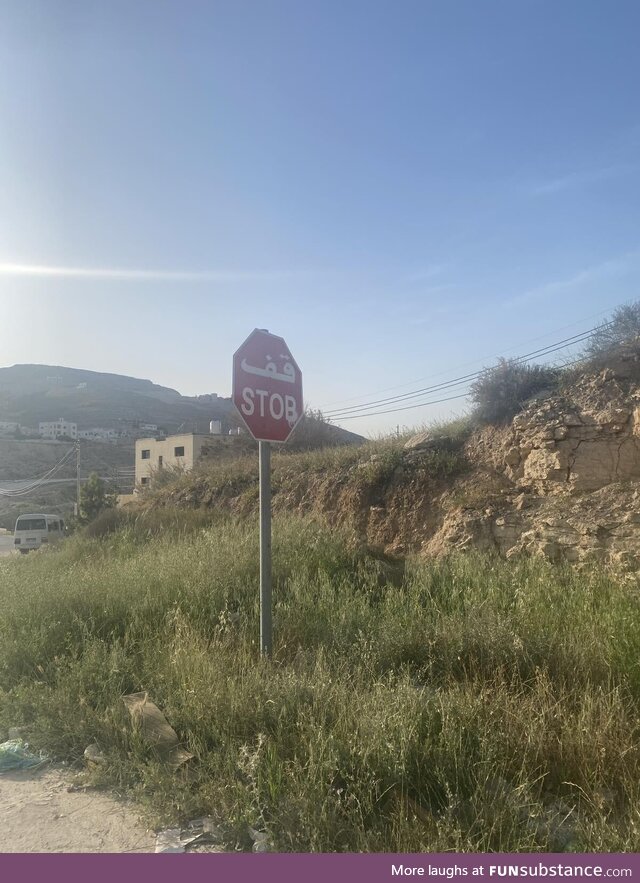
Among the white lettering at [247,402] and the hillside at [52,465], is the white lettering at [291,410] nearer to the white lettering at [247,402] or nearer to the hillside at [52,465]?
the white lettering at [247,402]

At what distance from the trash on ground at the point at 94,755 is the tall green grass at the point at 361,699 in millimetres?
50

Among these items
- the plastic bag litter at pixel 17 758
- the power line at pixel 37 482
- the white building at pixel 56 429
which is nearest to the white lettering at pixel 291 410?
the plastic bag litter at pixel 17 758

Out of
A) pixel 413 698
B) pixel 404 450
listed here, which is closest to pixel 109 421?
pixel 404 450

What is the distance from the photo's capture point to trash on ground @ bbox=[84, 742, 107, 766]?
373cm

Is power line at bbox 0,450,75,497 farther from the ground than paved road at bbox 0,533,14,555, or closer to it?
farther from the ground

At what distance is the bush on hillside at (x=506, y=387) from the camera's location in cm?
1084

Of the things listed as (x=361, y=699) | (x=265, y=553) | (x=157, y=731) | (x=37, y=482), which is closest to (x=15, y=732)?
(x=157, y=731)

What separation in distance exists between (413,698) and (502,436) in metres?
7.47

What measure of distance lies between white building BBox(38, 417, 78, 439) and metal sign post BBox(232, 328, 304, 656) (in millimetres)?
97833

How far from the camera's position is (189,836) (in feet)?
9.78

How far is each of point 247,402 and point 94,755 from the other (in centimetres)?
244

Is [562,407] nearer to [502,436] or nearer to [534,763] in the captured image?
[502,436]

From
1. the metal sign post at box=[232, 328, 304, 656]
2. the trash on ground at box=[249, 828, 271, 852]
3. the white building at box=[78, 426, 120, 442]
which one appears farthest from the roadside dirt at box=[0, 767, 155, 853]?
the white building at box=[78, 426, 120, 442]

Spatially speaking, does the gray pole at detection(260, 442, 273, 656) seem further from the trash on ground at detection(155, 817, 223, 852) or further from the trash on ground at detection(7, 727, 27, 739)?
the trash on ground at detection(7, 727, 27, 739)
